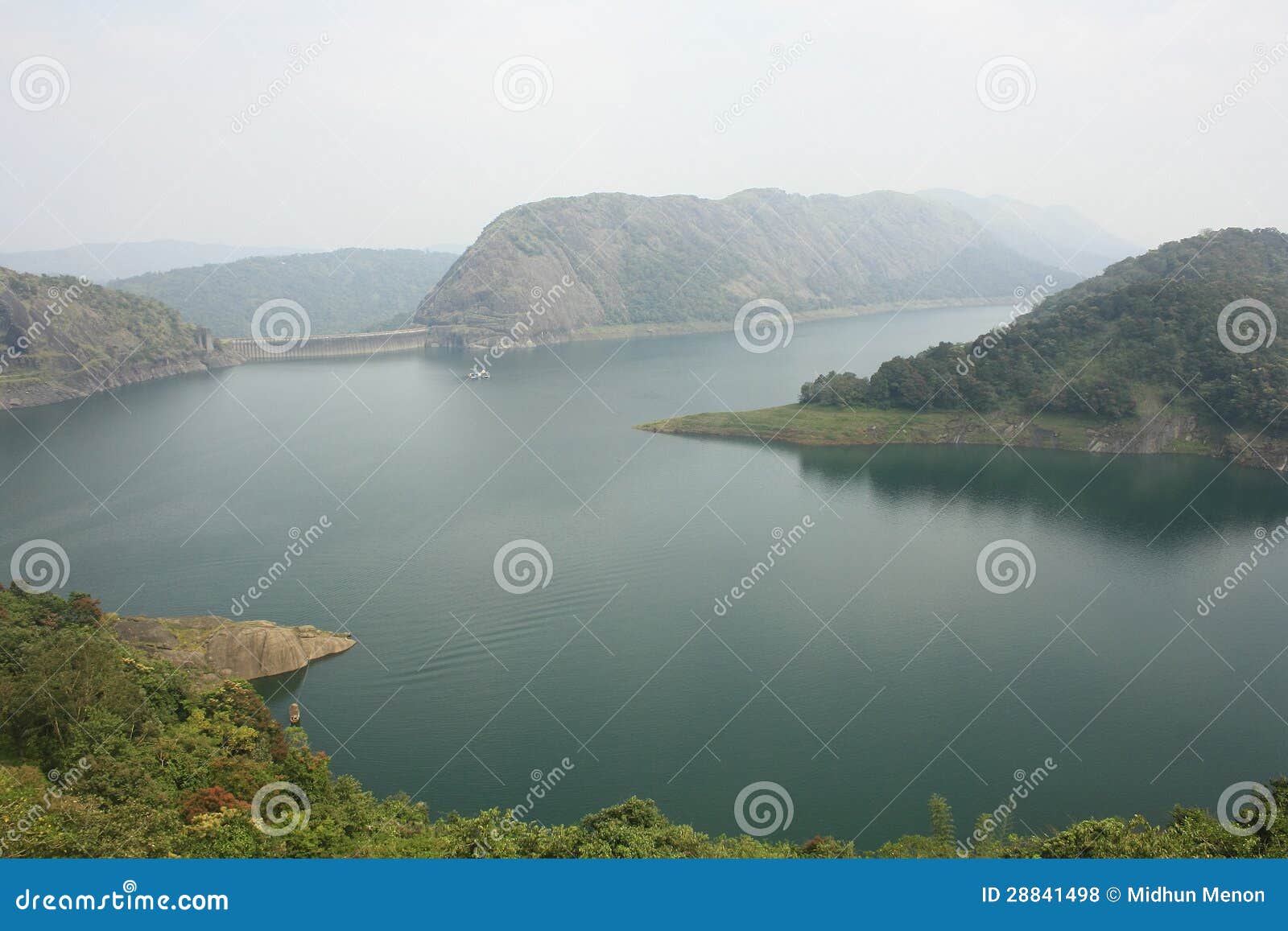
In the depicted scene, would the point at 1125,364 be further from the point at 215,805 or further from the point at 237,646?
the point at 215,805

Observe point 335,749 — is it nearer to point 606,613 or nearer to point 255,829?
point 255,829

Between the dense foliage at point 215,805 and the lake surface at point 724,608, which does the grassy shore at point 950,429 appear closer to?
the lake surface at point 724,608

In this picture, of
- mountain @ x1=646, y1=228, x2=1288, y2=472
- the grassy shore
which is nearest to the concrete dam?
the grassy shore

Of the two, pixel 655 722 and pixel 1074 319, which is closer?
pixel 655 722

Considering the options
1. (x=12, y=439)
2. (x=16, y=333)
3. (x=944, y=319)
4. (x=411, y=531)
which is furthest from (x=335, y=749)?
(x=944, y=319)

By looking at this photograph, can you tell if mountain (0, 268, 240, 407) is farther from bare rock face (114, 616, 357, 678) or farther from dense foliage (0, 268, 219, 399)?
bare rock face (114, 616, 357, 678)
